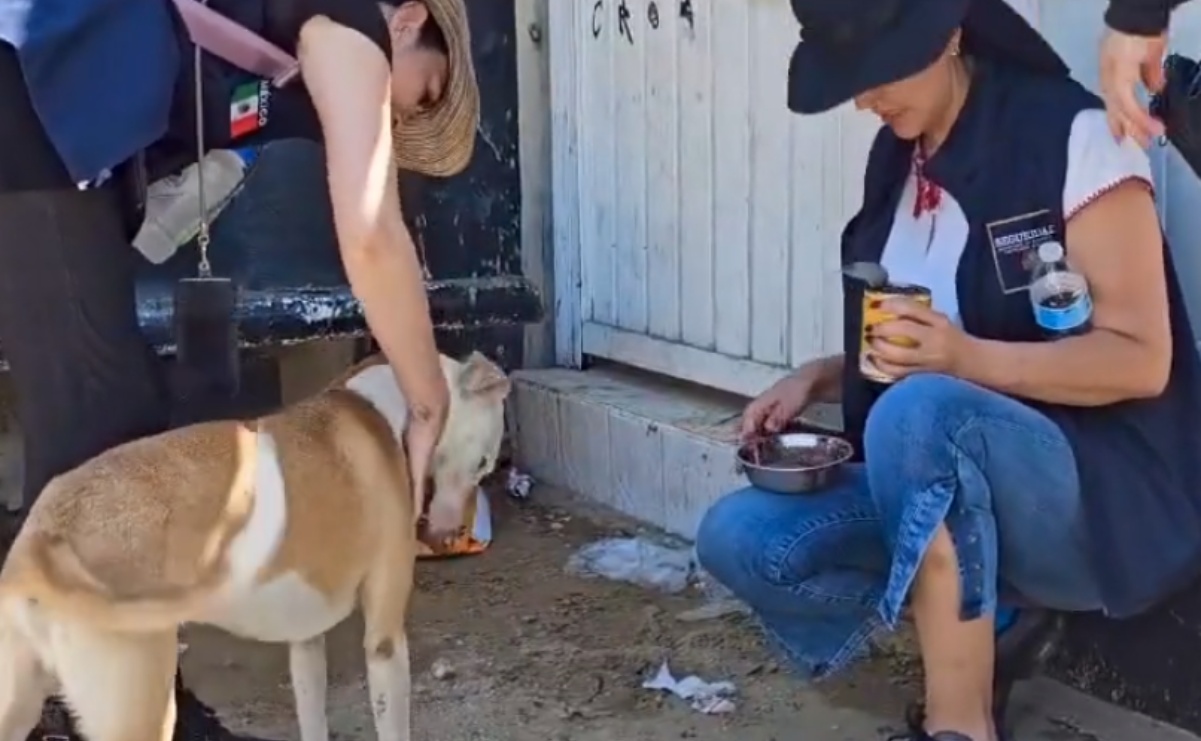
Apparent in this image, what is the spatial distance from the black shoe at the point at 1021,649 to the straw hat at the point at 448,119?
4.28 ft

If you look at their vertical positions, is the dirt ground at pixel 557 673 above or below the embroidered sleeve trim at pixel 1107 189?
below

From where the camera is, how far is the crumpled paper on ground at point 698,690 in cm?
349

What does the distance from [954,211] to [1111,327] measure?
357mm

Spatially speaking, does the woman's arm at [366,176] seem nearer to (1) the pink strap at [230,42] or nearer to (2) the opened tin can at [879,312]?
(1) the pink strap at [230,42]

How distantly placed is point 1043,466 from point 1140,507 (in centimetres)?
17

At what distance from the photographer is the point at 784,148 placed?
4258 millimetres

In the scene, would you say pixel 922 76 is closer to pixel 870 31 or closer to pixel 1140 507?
pixel 870 31

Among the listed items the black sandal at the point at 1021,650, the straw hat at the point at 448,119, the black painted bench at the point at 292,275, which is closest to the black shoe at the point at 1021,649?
the black sandal at the point at 1021,650

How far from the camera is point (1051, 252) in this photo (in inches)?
108

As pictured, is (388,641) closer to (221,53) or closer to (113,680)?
(113,680)

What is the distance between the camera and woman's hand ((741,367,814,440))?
326 centimetres

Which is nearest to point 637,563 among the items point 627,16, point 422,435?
point 422,435

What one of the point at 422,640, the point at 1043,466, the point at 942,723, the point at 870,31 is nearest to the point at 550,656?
the point at 422,640

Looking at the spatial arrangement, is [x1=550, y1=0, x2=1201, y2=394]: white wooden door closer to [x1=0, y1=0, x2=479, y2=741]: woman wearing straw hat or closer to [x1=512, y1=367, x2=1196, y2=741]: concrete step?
[x1=512, y1=367, x2=1196, y2=741]: concrete step
